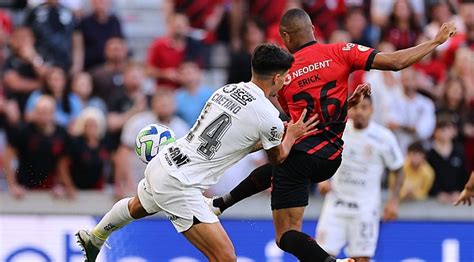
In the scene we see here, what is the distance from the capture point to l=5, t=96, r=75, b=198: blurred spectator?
47.8ft

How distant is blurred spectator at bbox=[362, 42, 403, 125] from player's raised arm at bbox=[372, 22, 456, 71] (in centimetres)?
495

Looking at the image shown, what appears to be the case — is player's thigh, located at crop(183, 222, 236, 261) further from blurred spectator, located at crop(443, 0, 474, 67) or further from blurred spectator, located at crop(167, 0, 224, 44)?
blurred spectator, located at crop(443, 0, 474, 67)

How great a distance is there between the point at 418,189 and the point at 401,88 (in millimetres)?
1528

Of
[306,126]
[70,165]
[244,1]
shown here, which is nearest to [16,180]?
[70,165]

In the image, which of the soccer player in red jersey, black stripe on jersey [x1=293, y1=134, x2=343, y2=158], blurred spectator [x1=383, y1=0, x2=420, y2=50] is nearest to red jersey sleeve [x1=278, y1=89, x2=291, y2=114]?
the soccer player in red jersey

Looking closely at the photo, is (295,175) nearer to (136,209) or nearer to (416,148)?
(136,209)

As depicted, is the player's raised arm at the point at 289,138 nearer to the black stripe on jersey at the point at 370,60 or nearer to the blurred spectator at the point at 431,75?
the black stripe on jersey at the point at 370,60

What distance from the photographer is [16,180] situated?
571 inches

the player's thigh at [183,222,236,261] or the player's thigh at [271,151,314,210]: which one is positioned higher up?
the player's thigh at [271,151,314,210]

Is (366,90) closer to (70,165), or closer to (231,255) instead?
(231,255)

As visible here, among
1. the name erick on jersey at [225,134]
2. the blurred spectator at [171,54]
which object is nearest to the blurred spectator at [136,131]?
the blurred spectator at [171,54]

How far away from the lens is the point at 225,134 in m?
9.98

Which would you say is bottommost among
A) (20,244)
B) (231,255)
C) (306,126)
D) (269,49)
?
(20,244)

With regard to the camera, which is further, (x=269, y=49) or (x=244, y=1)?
(x=244, y=1)
